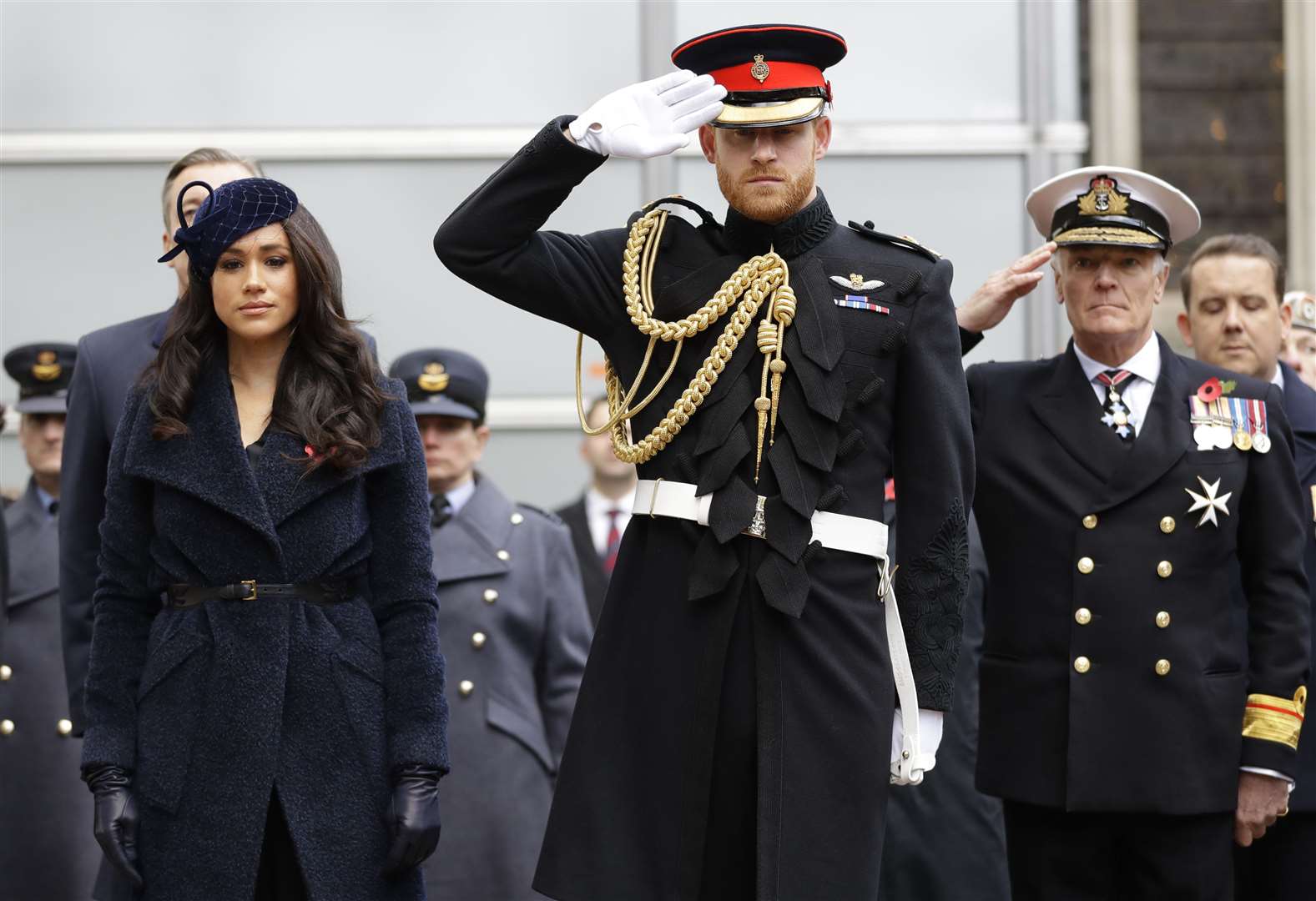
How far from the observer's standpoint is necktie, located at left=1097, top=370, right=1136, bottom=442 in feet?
15.4

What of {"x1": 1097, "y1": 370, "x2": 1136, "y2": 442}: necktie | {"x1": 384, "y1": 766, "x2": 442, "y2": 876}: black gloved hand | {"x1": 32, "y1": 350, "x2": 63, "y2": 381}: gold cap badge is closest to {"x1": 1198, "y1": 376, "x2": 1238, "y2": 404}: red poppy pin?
{"x1": 1097, "y1": 370, "x2": 1136, "y2": 442}: necktie

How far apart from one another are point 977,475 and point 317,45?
436 centimetres

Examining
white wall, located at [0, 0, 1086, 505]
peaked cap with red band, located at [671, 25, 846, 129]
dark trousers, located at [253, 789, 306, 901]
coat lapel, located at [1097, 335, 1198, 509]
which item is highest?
white wall, located at [0, 0, 1086, 505]

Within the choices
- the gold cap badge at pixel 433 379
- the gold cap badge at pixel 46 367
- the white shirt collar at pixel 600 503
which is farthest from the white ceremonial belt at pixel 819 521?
the white shirt collar at pixel 600 503

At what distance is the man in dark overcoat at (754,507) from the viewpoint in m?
3.56

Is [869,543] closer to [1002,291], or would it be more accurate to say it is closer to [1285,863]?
[1002,291]

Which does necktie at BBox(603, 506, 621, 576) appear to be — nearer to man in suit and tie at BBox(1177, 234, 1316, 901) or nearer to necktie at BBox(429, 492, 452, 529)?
necktie at BBox(429, 492, 452, 529)

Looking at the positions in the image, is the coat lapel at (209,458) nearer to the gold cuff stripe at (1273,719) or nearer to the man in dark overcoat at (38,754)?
the man in dark overcoat at (38,754)

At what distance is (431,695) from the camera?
3898 millimetres

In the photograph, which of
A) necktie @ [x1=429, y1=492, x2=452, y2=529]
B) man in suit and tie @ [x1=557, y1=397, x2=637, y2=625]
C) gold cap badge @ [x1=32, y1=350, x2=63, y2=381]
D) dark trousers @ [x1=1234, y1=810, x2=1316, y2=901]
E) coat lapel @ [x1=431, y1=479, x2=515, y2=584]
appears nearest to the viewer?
dark trousers @ [x1=1234, y1=810, x2=1316, y2=901]

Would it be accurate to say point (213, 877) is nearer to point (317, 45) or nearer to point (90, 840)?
point (90, 840)

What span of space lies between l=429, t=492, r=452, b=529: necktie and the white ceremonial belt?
2.40 meters

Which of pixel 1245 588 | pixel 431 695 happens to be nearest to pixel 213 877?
pixel 431 695

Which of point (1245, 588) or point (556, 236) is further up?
point (556, 236)
